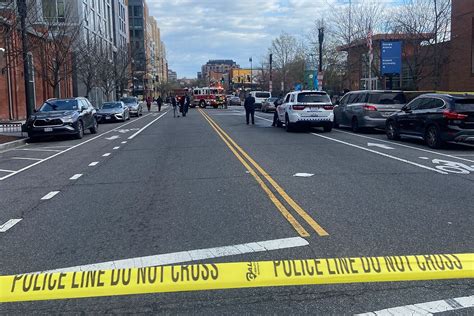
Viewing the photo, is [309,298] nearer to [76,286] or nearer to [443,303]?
[443,303]

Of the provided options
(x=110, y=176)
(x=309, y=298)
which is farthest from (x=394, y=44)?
(x=309, y=298)

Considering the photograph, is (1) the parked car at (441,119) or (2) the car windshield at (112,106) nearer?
(1) the parked car at (441,119)

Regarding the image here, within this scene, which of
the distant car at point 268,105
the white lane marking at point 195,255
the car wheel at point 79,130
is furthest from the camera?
the distant car at point 268,105

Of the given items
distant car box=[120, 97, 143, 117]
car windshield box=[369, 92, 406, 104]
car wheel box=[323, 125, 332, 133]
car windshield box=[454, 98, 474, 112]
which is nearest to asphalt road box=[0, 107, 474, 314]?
car windshield box=[454, 98, 474, 112]

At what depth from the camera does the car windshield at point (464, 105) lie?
1430 cm

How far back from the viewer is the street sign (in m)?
31.1

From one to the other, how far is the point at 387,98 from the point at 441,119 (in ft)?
19.6

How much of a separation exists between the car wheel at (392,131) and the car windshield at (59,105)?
12386 millimetres

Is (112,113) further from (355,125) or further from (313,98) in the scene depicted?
(355,125)

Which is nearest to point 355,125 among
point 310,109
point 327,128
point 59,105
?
point 327,128

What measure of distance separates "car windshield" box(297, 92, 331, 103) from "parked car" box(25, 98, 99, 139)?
9.03m

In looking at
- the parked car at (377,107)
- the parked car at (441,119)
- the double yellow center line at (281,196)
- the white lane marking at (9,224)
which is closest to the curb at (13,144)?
the double yellow center line at (281,196)

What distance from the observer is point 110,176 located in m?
10.8

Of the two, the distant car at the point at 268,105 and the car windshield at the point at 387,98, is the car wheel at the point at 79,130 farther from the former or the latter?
the distant car at the point at 268,105
